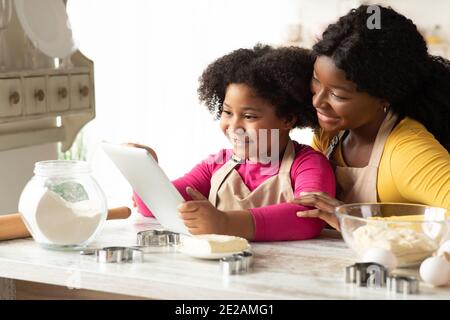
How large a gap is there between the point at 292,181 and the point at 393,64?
1.10ft

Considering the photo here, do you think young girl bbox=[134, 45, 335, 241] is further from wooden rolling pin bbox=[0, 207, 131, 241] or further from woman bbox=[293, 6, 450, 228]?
wooden rolling pin bbox=[0, 207, 131, 241]

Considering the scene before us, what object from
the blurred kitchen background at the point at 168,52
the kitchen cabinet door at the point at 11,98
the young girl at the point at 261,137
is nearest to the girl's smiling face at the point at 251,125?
the young girl at the point at 261,137

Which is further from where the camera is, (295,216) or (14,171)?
(14,171)

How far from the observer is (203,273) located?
142 cm

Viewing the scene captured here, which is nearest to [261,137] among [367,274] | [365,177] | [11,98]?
[365,177]

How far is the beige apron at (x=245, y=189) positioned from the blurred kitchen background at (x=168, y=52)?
2540mm

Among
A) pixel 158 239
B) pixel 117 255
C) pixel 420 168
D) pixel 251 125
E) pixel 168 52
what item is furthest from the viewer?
pixel 168 52

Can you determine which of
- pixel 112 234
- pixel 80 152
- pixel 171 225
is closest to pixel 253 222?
pixel 171 225

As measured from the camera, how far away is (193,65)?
195 inches

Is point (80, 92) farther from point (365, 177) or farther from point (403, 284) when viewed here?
point (403, 284)

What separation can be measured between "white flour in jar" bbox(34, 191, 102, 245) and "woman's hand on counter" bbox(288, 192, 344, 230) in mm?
A: 417

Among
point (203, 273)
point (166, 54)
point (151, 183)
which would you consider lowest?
point (203, 273)

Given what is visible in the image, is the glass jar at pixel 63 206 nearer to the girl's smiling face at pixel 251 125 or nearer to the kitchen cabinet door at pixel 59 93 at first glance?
the girl's smiling face at pixel 251 125

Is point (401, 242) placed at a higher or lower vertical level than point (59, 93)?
lower
